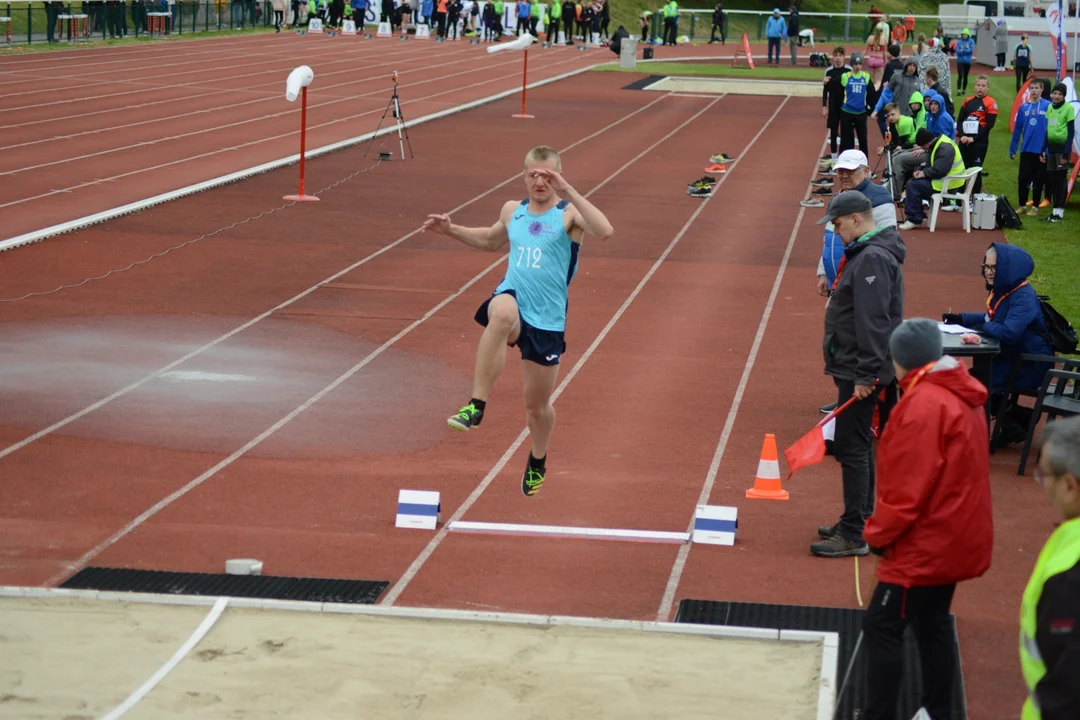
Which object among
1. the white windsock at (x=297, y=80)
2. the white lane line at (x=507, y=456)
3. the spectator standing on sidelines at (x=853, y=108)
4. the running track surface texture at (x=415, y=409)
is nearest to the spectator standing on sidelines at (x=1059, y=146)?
the running track surface texture at (x=415, y=409)

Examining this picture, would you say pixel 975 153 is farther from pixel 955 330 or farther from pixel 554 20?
pixel 554 20

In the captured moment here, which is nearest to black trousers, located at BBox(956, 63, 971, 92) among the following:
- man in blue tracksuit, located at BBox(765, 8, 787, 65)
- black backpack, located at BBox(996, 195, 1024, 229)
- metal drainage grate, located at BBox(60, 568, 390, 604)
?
man in blue tracksuit, located at BBox(765, 8, 787, 65)

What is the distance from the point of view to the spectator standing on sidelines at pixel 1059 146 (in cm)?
2120

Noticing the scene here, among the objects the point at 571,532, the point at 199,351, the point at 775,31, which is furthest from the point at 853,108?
the point at 775,31

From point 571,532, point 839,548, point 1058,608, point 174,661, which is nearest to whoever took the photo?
point 1058,608

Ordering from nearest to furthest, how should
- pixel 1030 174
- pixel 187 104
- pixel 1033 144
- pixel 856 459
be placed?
1. pixel 856 459
2. pixel 1033 144
3. pixel 1030 174
4. pixel 187 104

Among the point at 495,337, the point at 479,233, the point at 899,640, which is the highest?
the point at 479,233

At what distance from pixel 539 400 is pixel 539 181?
1.22 meters

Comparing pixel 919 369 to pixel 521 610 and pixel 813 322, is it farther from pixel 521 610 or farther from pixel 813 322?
pixel 813 322

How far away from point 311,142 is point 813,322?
14699 mm

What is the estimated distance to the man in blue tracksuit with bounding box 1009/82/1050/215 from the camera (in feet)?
69.9

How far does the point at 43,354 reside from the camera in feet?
41.3

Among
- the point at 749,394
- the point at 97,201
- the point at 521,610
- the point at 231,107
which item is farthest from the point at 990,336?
the point at 231,107

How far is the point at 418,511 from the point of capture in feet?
28.9
